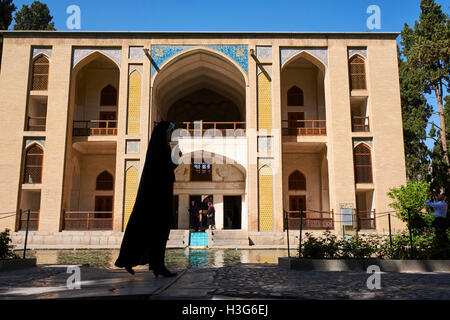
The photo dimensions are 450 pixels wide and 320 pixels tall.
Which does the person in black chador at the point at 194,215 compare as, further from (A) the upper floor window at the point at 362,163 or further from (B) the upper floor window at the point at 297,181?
(A) the upper floor window at the point at 362,163

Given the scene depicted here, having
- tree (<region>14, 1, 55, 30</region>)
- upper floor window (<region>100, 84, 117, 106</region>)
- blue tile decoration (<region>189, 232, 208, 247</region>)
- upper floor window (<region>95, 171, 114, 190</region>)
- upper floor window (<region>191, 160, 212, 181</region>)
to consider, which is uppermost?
tree (<region>14, 1, 55, 30</region>)

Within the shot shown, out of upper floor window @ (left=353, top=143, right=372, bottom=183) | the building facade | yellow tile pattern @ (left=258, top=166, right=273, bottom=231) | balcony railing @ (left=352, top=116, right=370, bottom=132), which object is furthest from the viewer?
balcony railing @ (left=352, top=116, right=370, bottom=132)

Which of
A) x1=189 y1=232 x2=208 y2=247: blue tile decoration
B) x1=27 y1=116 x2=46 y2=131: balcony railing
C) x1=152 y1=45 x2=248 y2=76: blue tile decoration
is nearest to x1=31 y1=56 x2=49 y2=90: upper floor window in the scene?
x1=27 y1=116 x2=46 y2=131: balcony railing

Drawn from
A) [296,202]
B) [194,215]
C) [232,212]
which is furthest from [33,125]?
[296,202]

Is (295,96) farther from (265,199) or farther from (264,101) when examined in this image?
(265,199)

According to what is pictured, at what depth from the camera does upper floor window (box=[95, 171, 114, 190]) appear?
68.5 ft

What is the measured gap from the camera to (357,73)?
18625 mm

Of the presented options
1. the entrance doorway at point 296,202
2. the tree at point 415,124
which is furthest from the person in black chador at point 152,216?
the tree at point 415,124

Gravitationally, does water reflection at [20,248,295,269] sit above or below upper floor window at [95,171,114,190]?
below

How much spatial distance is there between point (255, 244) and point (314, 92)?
981cm

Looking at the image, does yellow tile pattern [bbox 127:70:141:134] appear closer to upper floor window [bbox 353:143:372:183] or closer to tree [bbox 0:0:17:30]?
tree [bbox 0:0:17:30]

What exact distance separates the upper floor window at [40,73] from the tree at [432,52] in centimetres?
1930

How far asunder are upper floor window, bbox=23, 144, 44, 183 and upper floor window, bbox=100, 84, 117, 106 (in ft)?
15.9

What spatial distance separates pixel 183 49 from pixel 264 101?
185 inches
